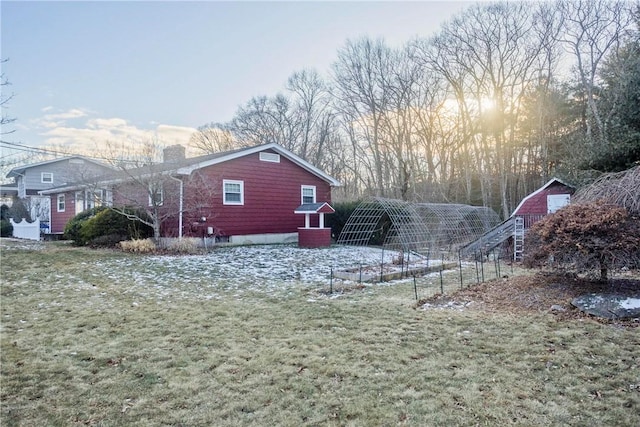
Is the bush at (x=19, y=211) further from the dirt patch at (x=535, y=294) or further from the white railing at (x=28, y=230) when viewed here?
the dirt patch at (x=535, y=294)

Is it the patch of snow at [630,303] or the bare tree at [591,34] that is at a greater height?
the bare tree at [591,34]

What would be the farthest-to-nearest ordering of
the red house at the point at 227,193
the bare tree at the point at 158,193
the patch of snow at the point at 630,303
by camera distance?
the red house at the point at 227,193, the bare tree at the point at 158,193, the patch of snow at the point at 630,303

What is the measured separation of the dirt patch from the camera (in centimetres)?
543

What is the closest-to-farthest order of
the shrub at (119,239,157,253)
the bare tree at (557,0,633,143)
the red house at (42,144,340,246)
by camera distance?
the shrub at (119,239,157,253) → the red house at (42,144,340,246) → the bare tree at (557,0,633,143)

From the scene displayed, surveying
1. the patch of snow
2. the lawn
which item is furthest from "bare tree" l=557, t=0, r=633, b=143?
the lawn

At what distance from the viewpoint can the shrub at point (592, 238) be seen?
220 inches

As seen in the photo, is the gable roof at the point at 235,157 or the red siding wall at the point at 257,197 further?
the red siding wall at the point at 257,197

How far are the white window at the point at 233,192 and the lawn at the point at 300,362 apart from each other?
27.6 feet

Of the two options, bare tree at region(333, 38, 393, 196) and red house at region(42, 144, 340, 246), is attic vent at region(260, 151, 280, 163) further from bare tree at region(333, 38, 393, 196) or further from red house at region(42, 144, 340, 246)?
bare tree at region(333, 38, 393, 196)

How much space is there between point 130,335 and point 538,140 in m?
23.2

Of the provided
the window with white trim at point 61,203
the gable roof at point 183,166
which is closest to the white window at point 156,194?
the gable roof at point 183,166

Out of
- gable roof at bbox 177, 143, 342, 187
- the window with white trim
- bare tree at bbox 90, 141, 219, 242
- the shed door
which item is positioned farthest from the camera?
the window with white trim

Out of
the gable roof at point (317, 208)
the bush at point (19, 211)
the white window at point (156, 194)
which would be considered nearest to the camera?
the white window at point (156, 194)

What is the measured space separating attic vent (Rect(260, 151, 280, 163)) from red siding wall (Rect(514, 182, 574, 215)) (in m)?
10.4
